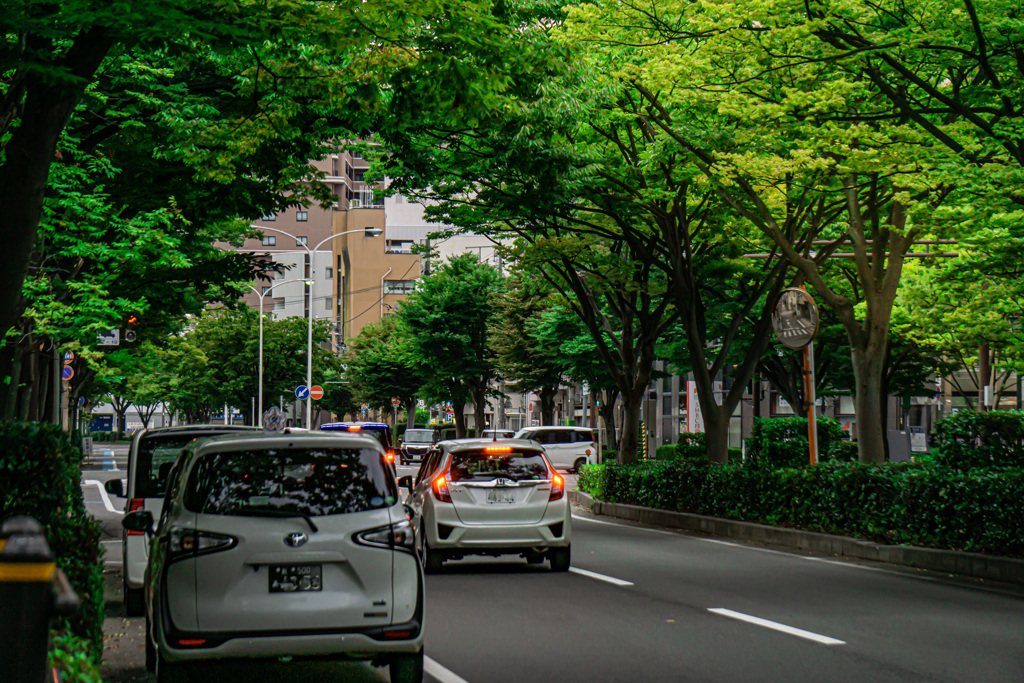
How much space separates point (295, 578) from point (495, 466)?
7105 millimetres

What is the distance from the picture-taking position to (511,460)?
13.7 meters

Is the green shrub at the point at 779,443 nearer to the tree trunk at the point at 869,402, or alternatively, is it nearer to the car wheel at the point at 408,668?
the tree trunk at the point at 869,402

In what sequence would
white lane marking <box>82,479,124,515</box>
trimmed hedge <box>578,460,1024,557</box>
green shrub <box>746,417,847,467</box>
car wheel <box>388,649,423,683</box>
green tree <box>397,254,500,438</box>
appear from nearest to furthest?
car wheel <box>388,649,423,683</box>
trimmed hedge <box>578,460,1024,557</box>
green shrub <box>746,417,847,467</box>
white lane marking <box>82,479,124,515</box>
green tree <box>397,254,500,438</box>

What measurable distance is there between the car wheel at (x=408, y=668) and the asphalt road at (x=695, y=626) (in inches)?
18.8

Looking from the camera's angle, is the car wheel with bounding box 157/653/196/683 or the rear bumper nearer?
the car wheel with bounding box 157/653/196/683

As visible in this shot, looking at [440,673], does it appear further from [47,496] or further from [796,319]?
[796,319]

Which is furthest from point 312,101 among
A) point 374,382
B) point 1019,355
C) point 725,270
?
point 374,382

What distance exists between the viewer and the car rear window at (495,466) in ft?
44.5

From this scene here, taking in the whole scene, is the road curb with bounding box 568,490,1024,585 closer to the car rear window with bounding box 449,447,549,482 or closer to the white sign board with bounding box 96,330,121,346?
the car rear window with bounding box 449,447,549,482

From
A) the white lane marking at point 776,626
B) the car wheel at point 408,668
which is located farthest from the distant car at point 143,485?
the white lane marking at point 776,626

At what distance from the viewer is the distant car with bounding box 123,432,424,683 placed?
21.4 feet

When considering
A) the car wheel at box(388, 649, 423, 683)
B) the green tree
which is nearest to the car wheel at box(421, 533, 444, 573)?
the car wheel at box(388, 649, 423, 683)

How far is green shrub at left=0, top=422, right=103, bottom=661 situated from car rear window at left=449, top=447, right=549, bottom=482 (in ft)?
17.7

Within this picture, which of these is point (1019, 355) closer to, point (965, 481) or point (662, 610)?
point (965, 481)
